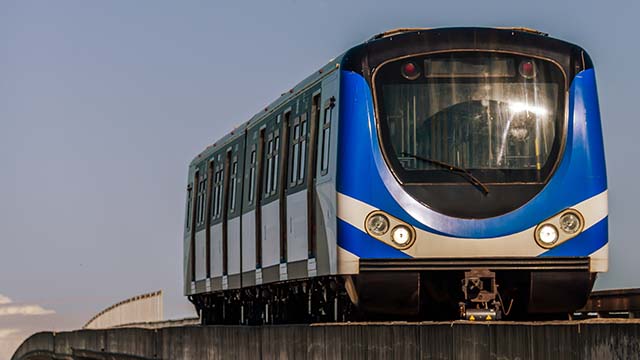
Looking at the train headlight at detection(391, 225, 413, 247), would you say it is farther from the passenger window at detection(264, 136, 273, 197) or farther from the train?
the passenger window at detection(264, 136, 273, 197)

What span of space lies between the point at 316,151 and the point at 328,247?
1.69 meters

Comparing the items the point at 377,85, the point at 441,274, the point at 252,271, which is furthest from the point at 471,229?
the point at 252,271

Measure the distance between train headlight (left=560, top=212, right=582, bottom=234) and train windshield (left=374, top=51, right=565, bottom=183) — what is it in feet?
1.56

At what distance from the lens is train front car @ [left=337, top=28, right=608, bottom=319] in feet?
55.5

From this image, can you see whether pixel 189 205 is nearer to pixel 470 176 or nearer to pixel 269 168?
pixel 269 168

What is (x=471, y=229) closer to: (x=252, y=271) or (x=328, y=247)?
(x=328, y=247)

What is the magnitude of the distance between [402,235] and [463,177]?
903 millimetres

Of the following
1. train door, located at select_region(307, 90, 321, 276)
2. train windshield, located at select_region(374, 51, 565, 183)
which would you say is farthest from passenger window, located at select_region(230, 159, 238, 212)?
train windshield, located at select_region(374, 51, 565, 183)

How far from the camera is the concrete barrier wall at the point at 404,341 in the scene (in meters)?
8.45

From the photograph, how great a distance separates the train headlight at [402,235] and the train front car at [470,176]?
1 centimetres

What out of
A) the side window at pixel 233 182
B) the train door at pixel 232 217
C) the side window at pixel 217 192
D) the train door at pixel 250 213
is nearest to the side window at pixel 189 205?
the side window at pixel 217 192

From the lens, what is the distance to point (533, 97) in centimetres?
1733

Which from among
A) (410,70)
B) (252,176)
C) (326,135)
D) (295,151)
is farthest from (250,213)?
(410,70)

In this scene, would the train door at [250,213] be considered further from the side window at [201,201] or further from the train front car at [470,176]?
the train front car at [470,176]
